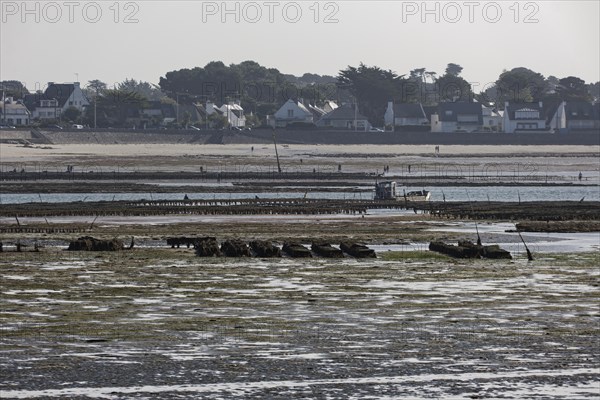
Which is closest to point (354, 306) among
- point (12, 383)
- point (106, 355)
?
point (106, 355)

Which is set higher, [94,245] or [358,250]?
[94,245]

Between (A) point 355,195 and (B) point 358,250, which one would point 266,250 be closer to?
(B) point 358,250

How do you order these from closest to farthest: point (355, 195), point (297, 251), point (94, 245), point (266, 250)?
point (297, 251)
point (266, 250)
point (94, 245)
point (355, 195)

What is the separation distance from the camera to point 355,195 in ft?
313

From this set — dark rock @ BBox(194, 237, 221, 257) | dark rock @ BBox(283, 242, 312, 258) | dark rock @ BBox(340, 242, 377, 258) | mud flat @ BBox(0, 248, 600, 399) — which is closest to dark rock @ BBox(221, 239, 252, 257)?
dark rock @ BBox(194, 237, 221, 257)

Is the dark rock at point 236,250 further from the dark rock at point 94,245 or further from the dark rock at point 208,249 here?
the dark rock at point 94,245

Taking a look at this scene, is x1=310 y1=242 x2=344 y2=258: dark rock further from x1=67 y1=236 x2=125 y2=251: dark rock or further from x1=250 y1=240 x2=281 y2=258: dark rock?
x1=67 y1=236 x2=125 y2=251: dark rock

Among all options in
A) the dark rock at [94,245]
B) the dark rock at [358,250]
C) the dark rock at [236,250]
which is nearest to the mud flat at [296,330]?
the dark rock at [358,250]

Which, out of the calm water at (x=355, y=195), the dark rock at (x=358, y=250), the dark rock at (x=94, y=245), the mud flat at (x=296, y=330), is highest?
the calm water at (x=355, y=195)

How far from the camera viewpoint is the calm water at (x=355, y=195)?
3484 inches

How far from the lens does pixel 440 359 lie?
30.2m

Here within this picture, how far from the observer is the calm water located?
88500mm

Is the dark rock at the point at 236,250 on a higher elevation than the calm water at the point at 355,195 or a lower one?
lower

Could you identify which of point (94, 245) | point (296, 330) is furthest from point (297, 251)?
point (296, 330)
